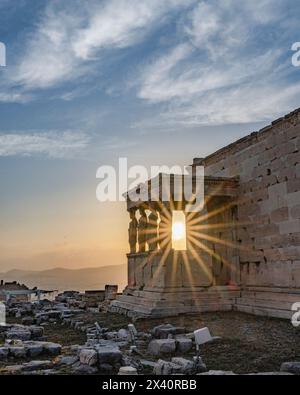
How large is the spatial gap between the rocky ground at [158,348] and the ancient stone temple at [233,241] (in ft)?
3.49

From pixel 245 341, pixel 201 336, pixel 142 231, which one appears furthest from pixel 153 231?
pixel 201 336

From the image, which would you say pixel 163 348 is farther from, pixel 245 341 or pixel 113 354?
pixel 245 341

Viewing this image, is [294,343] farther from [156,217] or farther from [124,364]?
[156,217]

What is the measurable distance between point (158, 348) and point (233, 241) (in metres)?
7.01

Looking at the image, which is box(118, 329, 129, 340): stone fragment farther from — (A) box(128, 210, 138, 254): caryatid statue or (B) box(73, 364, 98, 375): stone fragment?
(A) box(128, 210, 138, 254): caryatid statue

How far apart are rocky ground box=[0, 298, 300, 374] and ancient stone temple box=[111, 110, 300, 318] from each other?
3.49ft

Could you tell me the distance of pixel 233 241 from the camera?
1409 centimetres

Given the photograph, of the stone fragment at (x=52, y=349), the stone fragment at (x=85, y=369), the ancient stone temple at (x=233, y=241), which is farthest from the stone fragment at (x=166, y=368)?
the ancient stone temple at (x=233, y=241)

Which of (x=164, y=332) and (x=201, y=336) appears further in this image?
(x=164, y=332)

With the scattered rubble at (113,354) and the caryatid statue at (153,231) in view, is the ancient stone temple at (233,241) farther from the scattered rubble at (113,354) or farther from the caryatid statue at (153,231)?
the scattered rubble at (113,354)

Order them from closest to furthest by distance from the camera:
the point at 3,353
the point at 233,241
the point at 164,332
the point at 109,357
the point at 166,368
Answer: the point at 166,368
the point at 109,357
the point at 3,353
the point at 164,332
the point at 233,241

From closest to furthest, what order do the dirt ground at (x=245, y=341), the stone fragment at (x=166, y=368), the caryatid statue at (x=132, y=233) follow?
the stone fragment at (x=166, y=368), the dirt ground at (x=245, y=341), the caryatid statue at (x=132, y=233)

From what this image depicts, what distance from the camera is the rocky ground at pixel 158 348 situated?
6.40 meters
